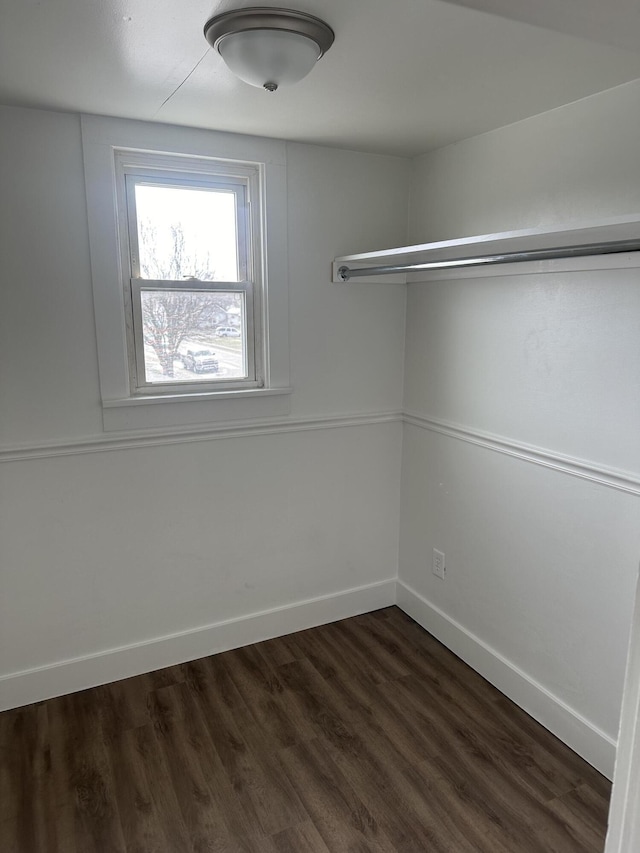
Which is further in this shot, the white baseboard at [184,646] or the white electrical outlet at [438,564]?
the white electrical outlet at [438,564]

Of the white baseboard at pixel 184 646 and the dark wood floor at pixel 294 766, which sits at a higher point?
the white baseboard at pixel 184 646

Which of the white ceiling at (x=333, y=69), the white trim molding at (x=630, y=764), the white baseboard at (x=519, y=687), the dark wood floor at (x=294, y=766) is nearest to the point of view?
the white trim molding at (x=630, y=764)

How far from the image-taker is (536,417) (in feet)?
6.63

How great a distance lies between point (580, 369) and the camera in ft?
6.03

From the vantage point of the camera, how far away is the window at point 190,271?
217cm

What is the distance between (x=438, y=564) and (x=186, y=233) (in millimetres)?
1792

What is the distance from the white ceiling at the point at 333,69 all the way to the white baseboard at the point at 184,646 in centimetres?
202

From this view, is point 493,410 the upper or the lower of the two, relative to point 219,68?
lower

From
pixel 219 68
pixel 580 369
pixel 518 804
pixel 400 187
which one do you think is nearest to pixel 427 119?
pixel 400 187

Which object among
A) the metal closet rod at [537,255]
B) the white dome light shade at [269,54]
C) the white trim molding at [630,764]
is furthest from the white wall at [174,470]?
the white trim molding at [630,764]

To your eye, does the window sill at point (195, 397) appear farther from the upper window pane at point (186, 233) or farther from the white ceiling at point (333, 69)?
the white ceiling at point (333, 69)

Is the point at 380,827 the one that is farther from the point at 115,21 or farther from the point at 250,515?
the point at 115,21

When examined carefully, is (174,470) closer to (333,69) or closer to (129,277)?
(129,277)

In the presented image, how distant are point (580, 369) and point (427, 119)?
3.28 feet
